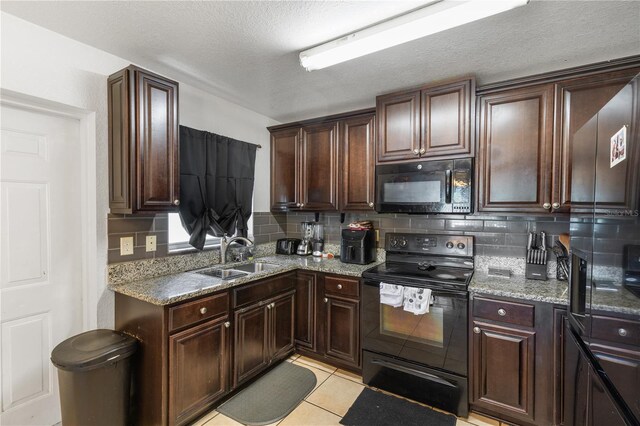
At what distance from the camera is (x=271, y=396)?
2270mm

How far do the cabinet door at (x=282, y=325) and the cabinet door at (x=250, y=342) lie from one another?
0.28 ft

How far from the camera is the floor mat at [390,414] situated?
2006 mm

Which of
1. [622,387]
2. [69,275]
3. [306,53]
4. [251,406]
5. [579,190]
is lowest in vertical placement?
[251,406]

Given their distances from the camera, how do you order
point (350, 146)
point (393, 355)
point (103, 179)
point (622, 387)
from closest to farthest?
1. point (622, 387)
2. point (103, 179)
3. point (393, 355)
4. point (350, 146)

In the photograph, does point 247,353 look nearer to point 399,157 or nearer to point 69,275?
point 69,275

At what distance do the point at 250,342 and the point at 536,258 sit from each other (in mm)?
2291

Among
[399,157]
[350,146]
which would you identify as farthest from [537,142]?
[350,146]

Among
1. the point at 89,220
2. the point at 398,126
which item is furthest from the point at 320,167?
the point at 89,220

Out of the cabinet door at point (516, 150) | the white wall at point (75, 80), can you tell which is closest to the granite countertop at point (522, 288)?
the cabinet door at point (516, 150)

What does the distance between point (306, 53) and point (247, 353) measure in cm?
223

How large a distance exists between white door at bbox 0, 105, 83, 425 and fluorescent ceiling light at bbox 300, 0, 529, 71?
173cm

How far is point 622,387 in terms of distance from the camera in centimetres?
98

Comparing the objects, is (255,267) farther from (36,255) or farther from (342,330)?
(36,255)

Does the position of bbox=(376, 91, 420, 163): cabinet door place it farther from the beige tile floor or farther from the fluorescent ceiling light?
the beige tile floor
